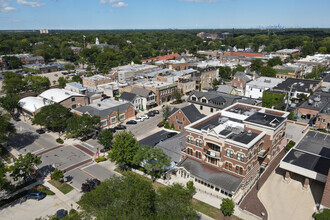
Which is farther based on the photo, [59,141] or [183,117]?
[183,117]

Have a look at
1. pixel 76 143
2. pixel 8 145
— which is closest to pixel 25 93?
pixel 8 145

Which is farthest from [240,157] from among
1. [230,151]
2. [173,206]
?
[173,206]

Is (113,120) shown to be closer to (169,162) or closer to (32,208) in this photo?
(169,162)

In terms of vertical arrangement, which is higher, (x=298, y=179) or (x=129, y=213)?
(x=129, y=213)

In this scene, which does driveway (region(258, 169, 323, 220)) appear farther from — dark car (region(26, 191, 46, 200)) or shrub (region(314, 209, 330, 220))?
dark car (region(26, 191, 46, 200))

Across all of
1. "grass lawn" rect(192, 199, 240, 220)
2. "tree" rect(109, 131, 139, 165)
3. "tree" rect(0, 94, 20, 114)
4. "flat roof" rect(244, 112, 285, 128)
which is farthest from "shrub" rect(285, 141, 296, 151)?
"tree" rect(0, 94, 20, 114)

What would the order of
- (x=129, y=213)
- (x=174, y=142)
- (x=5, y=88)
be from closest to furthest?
(x=129, y=213)
(x=174, y=142)
(x=5, y=88)

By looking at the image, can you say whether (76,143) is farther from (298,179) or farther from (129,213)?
(298,179)
